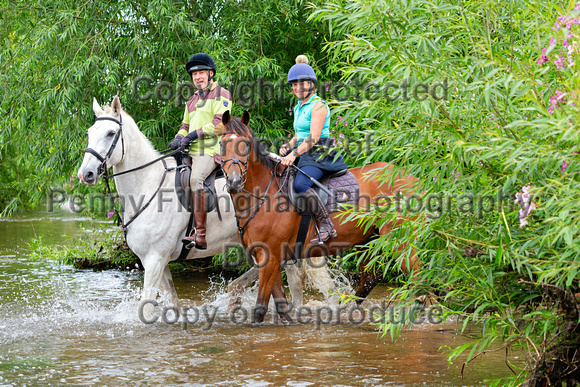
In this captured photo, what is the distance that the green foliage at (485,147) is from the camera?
312 cm

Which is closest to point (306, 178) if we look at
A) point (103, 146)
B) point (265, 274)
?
point (265, 274)

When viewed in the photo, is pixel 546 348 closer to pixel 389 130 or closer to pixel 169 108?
pixel 389 130

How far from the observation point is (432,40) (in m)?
3.58

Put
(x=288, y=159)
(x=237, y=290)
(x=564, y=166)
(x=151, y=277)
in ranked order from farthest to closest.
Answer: (x=237, y=290) < (x=151, y=277) < (x=288, y=159) < (x=564, y=166)

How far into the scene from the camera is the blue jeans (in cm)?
634

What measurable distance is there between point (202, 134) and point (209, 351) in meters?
2.42

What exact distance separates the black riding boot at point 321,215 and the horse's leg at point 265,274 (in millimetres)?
554

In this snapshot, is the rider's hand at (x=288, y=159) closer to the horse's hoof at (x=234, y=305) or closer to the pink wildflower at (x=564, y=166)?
the horse's hoof at (x=234, y=305)

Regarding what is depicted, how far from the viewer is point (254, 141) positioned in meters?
6.10

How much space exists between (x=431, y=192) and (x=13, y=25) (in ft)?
31.8

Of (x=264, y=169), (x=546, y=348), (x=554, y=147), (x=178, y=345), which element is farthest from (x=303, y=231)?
(x=554, y=147)

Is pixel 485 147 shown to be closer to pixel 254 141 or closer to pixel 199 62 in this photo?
pixel 254 141

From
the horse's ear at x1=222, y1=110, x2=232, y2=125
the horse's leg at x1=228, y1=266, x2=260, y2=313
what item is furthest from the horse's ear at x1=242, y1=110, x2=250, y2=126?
the horse's leg at x1=228, y1=266, x2=260, y2=313

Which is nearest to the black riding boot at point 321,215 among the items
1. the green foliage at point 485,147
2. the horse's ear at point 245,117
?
the horse's ear at point 245,117
